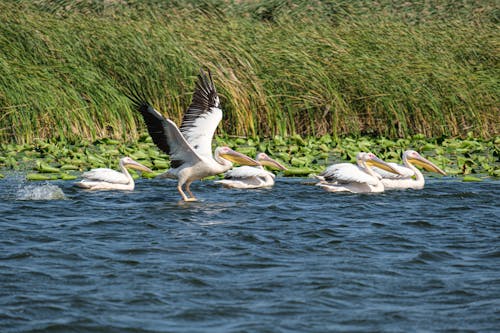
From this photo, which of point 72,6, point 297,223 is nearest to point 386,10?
point 72,6

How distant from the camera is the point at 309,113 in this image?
13.6 meters

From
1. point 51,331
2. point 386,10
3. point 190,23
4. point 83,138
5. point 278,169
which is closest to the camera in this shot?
point 51,331

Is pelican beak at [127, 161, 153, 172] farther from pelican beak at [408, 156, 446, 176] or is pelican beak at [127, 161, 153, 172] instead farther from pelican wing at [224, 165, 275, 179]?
pelican beak at [408, 156, 446, 176]

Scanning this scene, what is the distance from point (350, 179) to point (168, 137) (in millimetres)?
1966

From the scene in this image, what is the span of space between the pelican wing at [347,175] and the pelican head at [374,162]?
0.46 meters

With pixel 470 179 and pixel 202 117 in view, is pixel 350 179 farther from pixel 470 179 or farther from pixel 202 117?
pixel 202 117

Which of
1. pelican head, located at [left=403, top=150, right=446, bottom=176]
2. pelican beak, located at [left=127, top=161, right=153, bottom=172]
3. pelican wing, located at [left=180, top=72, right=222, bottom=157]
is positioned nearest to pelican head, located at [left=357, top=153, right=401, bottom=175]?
pelican head, located at [left=403, top=150, right=446, bottom=176]

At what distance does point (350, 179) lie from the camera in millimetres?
9578

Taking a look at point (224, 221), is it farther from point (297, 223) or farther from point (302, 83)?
point (302, 83)

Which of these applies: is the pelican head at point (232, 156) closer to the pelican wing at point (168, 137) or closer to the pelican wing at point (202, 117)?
the pelican wing at point (202, 117)

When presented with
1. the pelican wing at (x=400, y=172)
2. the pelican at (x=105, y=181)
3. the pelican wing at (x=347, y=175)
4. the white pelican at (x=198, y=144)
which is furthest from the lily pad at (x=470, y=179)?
the pelican at (x=105, y=181)

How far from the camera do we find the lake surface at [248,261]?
16.3 ft

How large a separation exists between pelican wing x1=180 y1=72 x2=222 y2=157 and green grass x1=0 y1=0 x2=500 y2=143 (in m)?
3.07

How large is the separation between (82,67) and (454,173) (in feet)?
16.6
